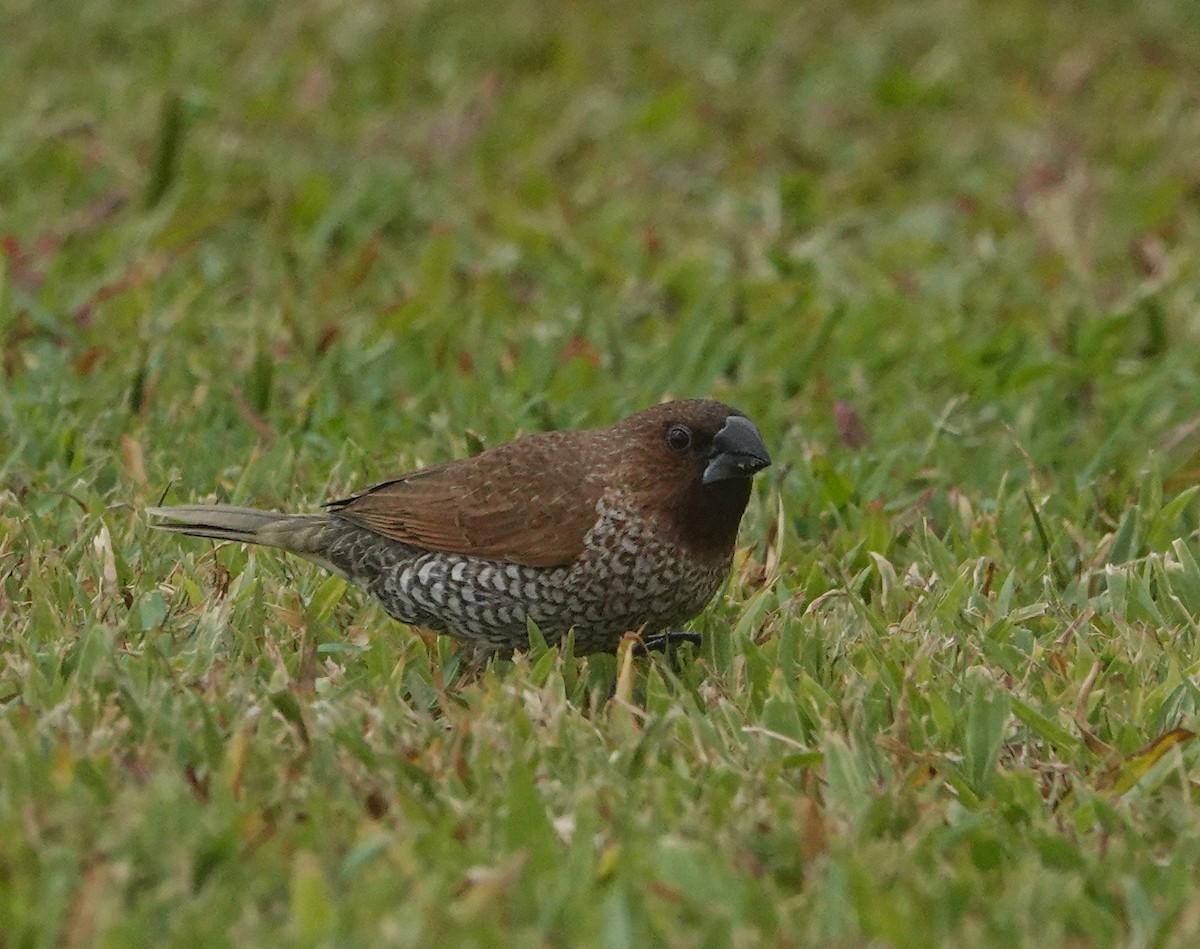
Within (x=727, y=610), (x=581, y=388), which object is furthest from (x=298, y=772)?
(x=581, y=388)

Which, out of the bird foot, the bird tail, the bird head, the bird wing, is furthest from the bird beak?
the bird tail

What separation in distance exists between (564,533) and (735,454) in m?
0.42

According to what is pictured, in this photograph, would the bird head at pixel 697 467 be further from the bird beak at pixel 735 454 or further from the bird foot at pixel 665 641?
the bird foot at pixel 665 641

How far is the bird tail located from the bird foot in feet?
2.61

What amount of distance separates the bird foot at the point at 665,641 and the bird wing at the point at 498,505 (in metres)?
0.32

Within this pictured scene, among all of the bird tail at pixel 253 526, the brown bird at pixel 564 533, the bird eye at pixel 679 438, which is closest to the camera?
the brown bird at pixel 564 533

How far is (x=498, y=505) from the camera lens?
4.84 metres

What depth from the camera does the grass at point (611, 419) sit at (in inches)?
137

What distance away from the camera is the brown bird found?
4.64 meters

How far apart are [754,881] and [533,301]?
4198 mm

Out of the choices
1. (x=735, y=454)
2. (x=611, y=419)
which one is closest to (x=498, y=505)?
(x=735, y=454)

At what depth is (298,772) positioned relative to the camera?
3832mm

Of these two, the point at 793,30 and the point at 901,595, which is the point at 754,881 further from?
the point at 793,30

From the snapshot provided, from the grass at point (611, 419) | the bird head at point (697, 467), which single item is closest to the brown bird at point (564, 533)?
the bird head at point (697, 467)
